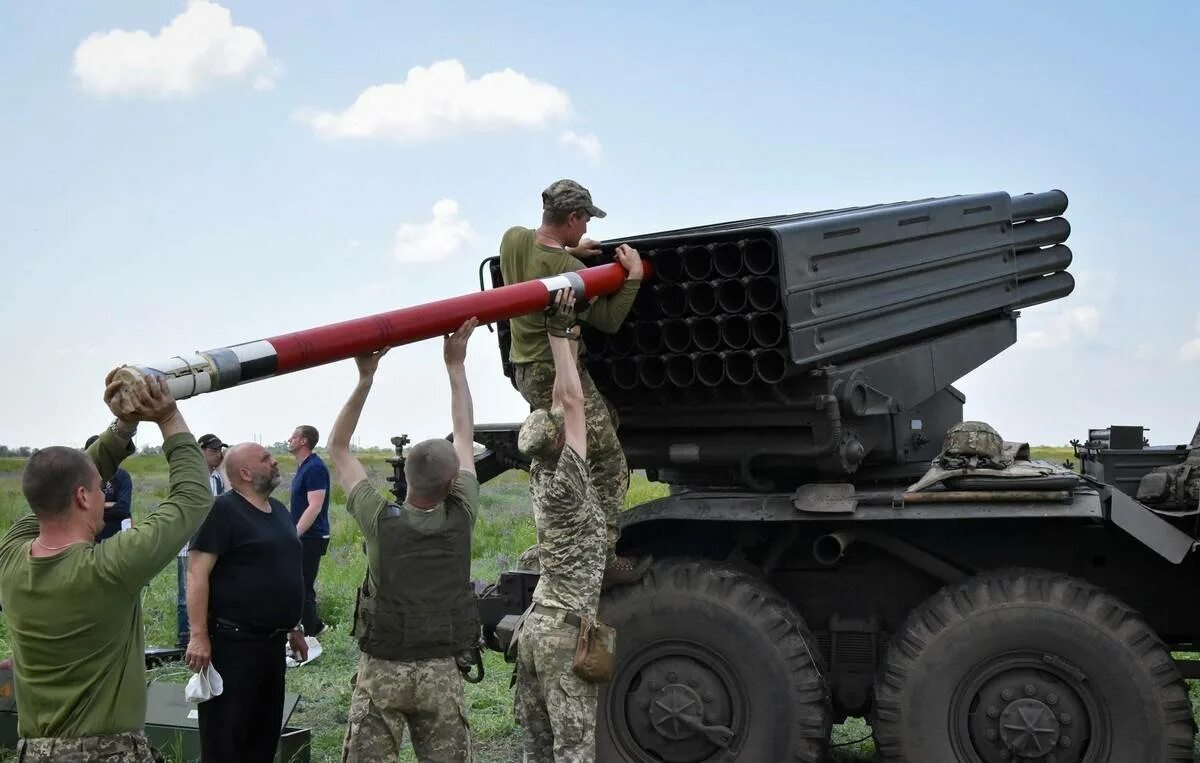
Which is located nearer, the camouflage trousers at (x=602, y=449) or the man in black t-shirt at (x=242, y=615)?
the man in black t-shirt at (x=242, y=615)

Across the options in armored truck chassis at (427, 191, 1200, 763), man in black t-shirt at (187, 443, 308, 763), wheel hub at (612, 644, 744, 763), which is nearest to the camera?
man in black t-shirt at (187, 443, 308, 763)

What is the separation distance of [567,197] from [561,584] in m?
1.96

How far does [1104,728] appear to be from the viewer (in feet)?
19.5

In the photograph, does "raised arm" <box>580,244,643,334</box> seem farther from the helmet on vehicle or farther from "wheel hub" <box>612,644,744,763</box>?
the helmet on vehicle

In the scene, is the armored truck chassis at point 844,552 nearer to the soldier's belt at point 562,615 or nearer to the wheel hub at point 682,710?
the wheel hub at point 682,710

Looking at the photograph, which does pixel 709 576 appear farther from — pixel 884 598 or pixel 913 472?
pixel 913 472

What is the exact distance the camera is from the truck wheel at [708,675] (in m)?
6.25

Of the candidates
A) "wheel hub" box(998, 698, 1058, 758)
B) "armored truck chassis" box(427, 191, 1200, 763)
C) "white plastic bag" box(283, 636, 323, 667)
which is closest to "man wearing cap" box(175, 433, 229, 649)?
"white plastic bag" box(283, 636, 323, 667)

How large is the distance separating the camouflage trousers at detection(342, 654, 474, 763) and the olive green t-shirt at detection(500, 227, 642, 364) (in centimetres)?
198

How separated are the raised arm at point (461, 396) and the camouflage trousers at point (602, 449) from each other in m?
1.00

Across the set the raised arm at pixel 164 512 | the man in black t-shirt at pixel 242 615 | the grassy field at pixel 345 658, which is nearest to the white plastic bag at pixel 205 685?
the man in black t-shirt at pixel 242 615

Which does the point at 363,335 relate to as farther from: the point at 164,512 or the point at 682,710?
the point at 682,710

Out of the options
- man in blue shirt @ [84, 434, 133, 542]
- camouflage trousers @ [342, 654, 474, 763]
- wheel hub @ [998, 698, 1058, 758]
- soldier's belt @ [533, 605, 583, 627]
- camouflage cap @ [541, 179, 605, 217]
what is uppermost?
camouflage cap @ [541, 179, 605, 217]

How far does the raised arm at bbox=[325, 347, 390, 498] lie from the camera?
5113mm
